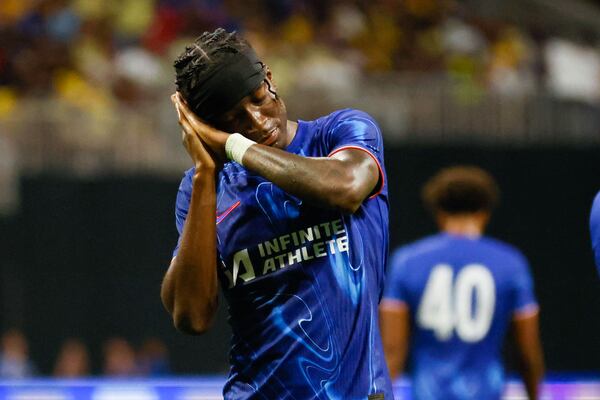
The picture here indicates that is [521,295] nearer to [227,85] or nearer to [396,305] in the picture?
[396,305]

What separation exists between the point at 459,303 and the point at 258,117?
8.29 ft

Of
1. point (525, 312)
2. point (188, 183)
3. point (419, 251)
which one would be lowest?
point (525, 312)

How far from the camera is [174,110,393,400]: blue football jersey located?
3131 mm

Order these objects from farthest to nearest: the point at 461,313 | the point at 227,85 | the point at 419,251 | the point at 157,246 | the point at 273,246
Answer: the point at 157,246 → the point at 419,251 → the point at 461,313 → the point at 273,246 → the point at 227,85

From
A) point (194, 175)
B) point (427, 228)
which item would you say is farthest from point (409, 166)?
point (194, 175)

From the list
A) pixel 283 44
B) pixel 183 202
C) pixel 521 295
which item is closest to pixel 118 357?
pixel 283 44

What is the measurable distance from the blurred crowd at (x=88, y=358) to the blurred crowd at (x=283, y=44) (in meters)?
2.96

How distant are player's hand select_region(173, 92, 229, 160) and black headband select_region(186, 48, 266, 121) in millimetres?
36

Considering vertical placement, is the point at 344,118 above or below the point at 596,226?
above

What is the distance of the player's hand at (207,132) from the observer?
10.2 feet

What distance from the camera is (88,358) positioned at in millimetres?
10688

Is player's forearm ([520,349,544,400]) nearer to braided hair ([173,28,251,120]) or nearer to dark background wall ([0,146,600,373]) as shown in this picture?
braided hair ([173,28,251,120])

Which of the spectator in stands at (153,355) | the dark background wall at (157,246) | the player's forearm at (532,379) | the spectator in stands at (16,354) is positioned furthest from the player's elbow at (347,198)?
the spectator in stands at (16,354)

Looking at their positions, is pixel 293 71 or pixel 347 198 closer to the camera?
pixel 347 198
